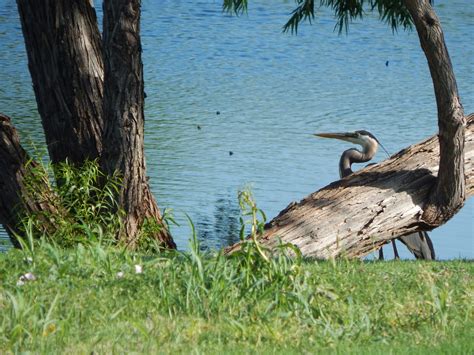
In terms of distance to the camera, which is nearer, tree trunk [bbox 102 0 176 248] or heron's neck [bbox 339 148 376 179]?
tree trunk [bbox 102 0 176 248]

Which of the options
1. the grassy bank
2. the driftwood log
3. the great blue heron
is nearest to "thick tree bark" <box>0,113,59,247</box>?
the driftwood log

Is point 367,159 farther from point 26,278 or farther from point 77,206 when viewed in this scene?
point 26,278

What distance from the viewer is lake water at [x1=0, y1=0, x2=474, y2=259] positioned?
12594 millimetres

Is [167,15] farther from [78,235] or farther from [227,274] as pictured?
[227,274]

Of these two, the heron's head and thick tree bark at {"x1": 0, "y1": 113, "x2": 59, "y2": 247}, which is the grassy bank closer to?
thick tree bark at {"x1": 0, "y1": 113, "x2": 59, "y2": 247}

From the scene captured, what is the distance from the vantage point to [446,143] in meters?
8.54

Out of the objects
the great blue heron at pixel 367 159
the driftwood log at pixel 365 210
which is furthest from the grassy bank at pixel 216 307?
the great blue heron at pixel 367 159

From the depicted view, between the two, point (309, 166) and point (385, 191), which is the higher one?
point (385, 191)

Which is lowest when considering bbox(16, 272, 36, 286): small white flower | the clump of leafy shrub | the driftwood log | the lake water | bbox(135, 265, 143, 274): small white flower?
the lake water

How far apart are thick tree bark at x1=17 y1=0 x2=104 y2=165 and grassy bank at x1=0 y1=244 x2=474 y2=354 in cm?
278

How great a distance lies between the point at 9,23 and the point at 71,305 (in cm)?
1987

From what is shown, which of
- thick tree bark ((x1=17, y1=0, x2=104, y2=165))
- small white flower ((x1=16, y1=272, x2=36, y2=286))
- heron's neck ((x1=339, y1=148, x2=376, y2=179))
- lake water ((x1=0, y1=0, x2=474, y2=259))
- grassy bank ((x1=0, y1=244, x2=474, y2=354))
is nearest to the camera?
grassy bank ((x1=0, y1=244, x2=474, y2=354))

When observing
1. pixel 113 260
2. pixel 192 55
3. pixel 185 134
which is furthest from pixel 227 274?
pixel 192 55

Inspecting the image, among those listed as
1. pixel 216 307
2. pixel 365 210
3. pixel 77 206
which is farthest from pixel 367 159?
pixel 216 307
